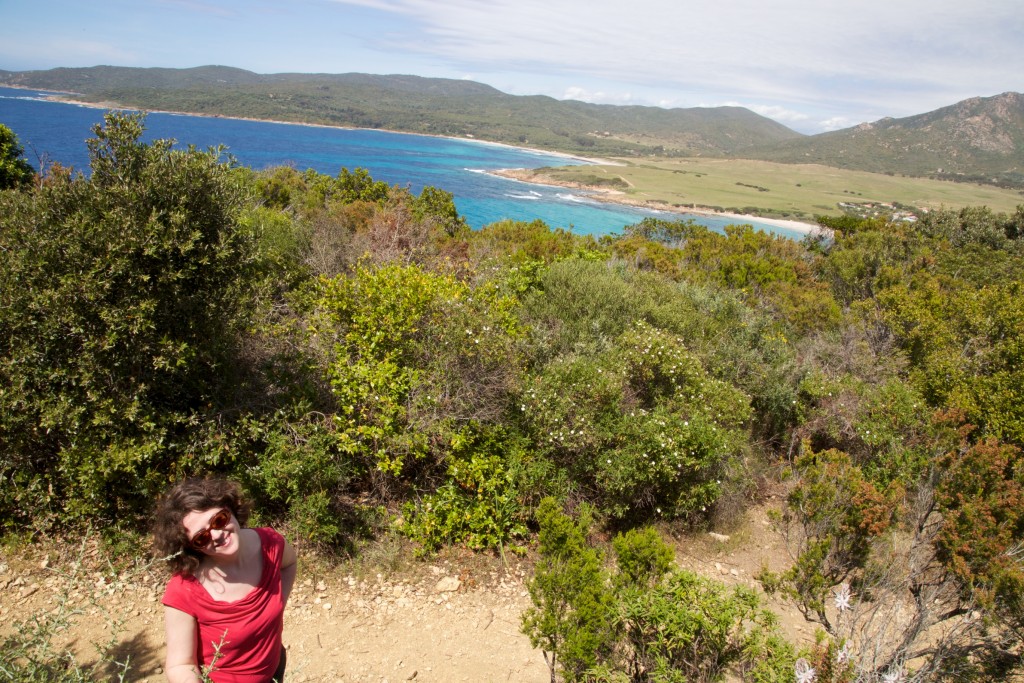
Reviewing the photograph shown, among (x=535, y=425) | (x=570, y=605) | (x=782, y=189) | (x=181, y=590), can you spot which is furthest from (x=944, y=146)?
(x=181, y=590)

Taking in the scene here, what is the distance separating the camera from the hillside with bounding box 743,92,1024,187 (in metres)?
139

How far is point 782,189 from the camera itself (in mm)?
117125

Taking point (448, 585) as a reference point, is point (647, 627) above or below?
above

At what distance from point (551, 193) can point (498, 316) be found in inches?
3106

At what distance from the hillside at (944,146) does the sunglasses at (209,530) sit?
542 feet

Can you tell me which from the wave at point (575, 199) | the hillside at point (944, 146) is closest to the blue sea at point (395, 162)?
the wave at point (575, 199)

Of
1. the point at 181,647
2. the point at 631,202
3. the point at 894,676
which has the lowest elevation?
the point at 894,676

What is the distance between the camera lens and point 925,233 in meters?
33.1

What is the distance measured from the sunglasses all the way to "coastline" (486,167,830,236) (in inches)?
2865

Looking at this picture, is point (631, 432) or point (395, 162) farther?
point (395, 162)

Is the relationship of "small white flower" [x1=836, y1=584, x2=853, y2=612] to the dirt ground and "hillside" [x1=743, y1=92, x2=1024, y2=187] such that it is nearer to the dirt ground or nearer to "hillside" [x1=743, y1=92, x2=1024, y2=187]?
the dirt ground

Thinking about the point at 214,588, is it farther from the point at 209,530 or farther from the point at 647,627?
the point at 647,627

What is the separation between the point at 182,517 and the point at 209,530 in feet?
0.50

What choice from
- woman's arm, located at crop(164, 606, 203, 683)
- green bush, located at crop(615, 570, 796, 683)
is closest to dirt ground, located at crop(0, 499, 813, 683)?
green bush, located at crop(615, 570, 796, 683)
